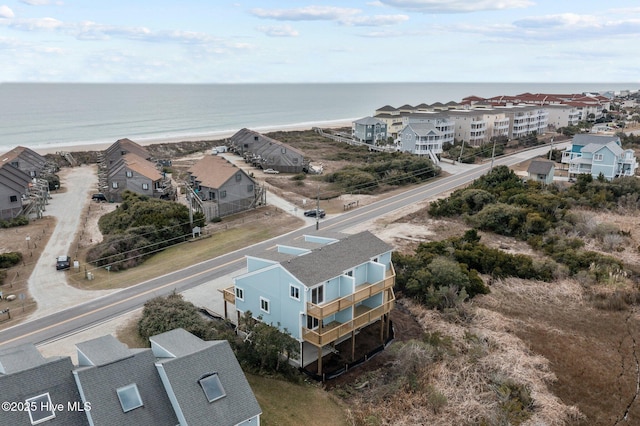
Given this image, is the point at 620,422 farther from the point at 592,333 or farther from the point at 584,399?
the point at 592,333

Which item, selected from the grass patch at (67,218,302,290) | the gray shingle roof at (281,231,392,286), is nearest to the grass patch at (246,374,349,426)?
the gray shingle roof at (281,231,392,286)

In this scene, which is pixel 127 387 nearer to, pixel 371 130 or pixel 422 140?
pixel 422 140

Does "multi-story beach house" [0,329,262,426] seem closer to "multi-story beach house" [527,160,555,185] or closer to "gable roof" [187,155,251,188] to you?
"gable roof" [187,155,251,188]

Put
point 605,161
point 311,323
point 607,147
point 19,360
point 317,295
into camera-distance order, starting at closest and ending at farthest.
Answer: point 19,360 < point 317,295 < point 311,323 < point 607,147 < point 605,161

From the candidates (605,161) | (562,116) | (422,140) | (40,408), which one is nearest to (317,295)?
(40,408)

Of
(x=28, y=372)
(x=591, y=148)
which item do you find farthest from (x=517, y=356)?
(x=591, y=148)

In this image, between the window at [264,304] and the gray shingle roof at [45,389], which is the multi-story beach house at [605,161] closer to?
the window at [264,304]
